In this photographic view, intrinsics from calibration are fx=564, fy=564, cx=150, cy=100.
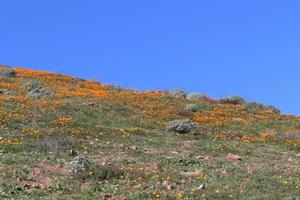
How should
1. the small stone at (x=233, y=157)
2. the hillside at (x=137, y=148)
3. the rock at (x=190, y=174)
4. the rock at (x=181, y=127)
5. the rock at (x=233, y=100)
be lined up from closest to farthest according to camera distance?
1. the hillside at (x=137, y=148)
2. the rock at (x=190, y=174)
3. the small stone at (x=233, y=157)
4. the rock at (x=181, y=127)
5. the rock at (x=233, y=100)

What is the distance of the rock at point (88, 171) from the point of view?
17047 mm

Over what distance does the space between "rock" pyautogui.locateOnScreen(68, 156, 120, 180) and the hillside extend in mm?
31

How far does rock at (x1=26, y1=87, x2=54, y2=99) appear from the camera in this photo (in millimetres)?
36375

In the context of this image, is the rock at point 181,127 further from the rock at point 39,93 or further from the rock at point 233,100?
the rock at point 233,100

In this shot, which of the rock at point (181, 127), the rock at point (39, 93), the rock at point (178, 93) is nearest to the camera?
the rock at point (181, 127)

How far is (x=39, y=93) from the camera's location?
37281 mm

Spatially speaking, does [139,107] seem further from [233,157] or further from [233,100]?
[233,157]

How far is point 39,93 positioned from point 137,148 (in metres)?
16.0

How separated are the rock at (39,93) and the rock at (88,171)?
64.2 feet

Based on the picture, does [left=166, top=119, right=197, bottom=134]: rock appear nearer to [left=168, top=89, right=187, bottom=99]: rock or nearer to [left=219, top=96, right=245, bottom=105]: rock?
[left=168, top=89, right=187, bottom=99]: rock

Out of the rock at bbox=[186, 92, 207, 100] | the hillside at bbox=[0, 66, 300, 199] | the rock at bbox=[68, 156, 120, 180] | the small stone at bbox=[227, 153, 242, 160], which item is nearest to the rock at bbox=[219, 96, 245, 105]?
the rock at bbox=[186, 92, 207, 100]

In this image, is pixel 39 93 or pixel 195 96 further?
pixel 195 96

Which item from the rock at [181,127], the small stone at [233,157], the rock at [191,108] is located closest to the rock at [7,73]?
the rock at [191,108]

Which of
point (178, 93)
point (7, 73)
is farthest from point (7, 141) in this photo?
point (178, 93)
